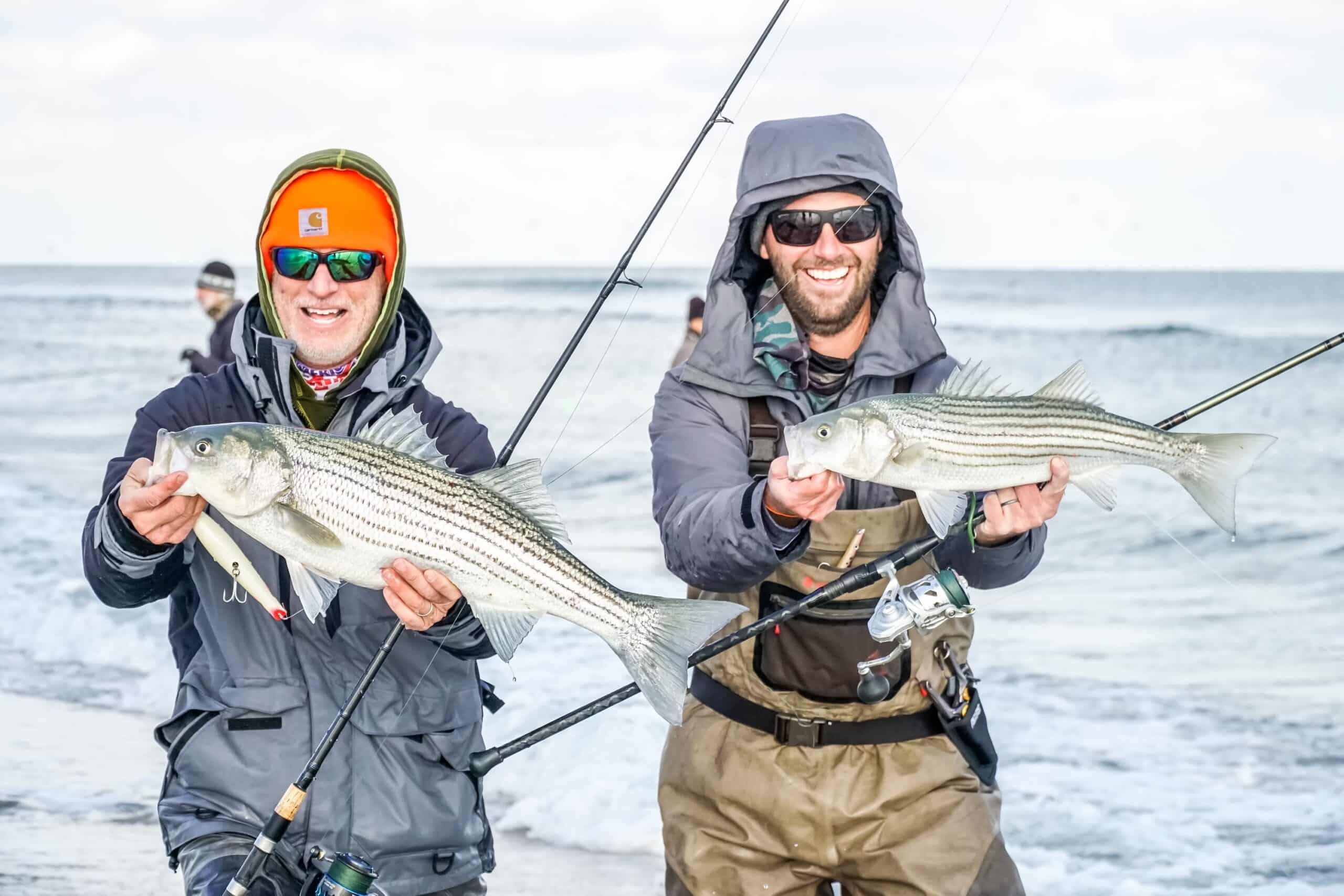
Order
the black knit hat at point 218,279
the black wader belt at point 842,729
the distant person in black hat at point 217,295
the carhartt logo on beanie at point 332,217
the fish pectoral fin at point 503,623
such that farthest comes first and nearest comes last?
1. the black knit hat at point 218,279
2. the distant person in black hat at point 217,295
3. the carhartt logo on beanie at point 332,217
4. the black wader belt at point 842,729
5. the fish pectoral fin at point 503,623

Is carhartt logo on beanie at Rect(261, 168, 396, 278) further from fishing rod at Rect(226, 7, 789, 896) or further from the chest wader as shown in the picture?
the chest wader

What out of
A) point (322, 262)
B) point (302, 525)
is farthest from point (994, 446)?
point (322, 262)

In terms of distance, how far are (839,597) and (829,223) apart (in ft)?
3.38

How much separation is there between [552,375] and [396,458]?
87cm

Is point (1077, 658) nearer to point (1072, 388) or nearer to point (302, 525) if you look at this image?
point (1072, 388)

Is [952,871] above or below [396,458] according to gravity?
below

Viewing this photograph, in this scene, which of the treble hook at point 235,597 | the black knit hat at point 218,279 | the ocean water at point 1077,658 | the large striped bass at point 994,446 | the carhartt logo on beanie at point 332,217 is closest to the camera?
the large striped bass at point 994,446

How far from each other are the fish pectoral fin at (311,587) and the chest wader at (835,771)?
1050mm

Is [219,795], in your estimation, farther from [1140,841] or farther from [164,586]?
[1140,841]

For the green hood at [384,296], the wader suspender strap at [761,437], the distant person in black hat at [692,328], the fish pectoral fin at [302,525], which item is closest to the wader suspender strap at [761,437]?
the wader suspender strap at [761,437]

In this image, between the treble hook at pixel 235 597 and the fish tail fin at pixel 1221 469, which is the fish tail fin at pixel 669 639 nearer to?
the treble hook at pixel 235 597

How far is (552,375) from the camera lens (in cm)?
436

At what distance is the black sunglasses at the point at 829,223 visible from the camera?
4090 millimetres

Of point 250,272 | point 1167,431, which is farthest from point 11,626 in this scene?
point 250,272
